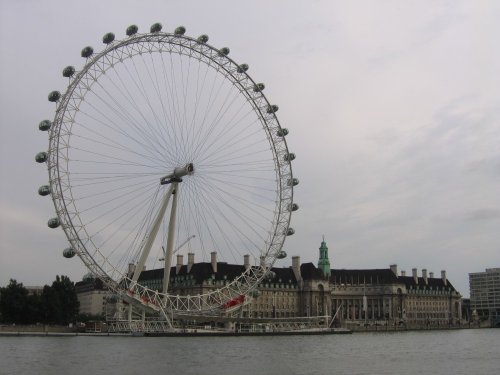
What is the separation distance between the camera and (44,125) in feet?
183

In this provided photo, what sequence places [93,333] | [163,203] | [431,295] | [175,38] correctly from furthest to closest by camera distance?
[431,295]
[93,333]
[163,203]
[175,38]

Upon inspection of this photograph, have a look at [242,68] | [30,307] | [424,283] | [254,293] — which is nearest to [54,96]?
[242,68]

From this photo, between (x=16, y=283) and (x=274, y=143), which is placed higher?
(x=274, y=143)

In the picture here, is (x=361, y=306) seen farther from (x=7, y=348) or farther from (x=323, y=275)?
(x=7, y=348)

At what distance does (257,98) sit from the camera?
230 ft

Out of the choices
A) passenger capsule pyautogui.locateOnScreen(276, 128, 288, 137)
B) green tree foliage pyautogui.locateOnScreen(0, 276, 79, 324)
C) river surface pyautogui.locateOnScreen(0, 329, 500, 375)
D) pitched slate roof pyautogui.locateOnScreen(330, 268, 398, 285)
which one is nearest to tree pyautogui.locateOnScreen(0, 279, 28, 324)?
green tree foliage pyautogui.locateOnScreen(0, 276, 79, 324)

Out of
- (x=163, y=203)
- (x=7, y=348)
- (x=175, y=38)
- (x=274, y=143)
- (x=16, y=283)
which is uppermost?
(x=175, y=38)

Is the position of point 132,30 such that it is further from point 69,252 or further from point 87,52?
point 69,252

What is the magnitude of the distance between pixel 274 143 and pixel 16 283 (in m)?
47.0

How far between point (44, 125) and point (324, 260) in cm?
12049

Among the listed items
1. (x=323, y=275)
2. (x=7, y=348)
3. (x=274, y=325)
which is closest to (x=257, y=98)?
(x=7, y=348)

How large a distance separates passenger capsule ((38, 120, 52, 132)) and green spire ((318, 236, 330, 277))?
117873 mm

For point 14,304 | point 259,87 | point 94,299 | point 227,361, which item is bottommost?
point 227,361

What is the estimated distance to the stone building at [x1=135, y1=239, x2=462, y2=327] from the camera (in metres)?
142
